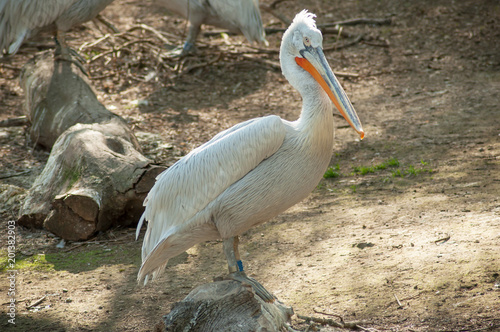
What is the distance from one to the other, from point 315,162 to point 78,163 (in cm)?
241

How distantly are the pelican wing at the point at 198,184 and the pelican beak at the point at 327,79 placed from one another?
0.37 metres

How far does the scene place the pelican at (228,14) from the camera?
7980mm

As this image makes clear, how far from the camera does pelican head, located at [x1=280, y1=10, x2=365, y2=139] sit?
3219 mm

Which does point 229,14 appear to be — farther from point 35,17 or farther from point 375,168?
point 375,168

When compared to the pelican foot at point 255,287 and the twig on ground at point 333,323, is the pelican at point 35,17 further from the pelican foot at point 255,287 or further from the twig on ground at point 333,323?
the twig on ground at point 333,323

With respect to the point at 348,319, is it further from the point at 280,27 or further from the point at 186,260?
the point at 280,27

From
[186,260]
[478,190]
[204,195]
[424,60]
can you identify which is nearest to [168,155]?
[186,260]

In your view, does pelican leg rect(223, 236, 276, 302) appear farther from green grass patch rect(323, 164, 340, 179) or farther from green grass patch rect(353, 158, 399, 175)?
green grass patch rect(353, 158, 399, 175)

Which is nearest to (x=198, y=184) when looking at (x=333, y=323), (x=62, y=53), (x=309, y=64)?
(x=309, y=64)

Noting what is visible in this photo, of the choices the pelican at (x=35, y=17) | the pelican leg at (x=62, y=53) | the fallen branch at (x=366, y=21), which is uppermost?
the pelican at (x=35, y=17)

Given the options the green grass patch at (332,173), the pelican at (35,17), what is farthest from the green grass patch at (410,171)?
the pelican at (35,17)

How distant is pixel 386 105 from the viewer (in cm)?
700

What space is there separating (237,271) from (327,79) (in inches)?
50.3

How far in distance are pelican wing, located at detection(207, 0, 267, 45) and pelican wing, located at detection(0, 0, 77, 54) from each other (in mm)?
2358
